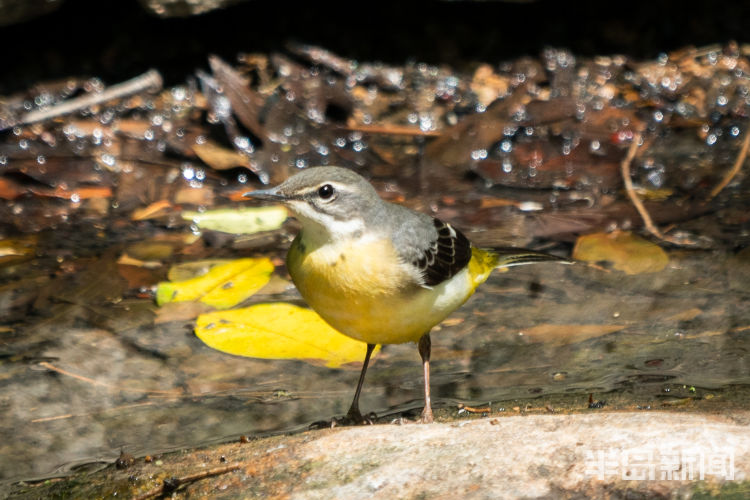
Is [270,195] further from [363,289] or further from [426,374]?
[426,374]

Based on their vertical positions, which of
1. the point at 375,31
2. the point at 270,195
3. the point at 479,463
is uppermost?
the point at 375,31

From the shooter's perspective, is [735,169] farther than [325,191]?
Yes

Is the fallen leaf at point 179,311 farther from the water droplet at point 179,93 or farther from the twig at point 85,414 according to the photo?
the water droplet at point 179,93

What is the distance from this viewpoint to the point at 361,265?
15.5 ft

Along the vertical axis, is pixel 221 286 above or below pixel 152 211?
below

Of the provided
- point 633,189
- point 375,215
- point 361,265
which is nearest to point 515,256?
point 375,215

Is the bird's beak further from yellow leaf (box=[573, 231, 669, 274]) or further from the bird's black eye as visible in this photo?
yellow leaf (box=[573, 231, 669, 274])

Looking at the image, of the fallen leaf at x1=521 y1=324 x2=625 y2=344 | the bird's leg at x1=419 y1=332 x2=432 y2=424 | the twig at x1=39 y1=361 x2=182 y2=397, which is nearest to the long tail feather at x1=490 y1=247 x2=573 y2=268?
the fallen leaf at x1=521 y1=324 x2=625 y2=344

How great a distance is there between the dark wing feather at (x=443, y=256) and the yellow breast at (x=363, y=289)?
0.13m

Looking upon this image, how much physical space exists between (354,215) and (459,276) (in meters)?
0.89

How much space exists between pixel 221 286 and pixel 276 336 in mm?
976

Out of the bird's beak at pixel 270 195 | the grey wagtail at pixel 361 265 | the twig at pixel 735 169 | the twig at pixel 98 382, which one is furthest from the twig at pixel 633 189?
the twig at pixel 98 382

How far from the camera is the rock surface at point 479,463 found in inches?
142

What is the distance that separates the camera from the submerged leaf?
7.32 metres
